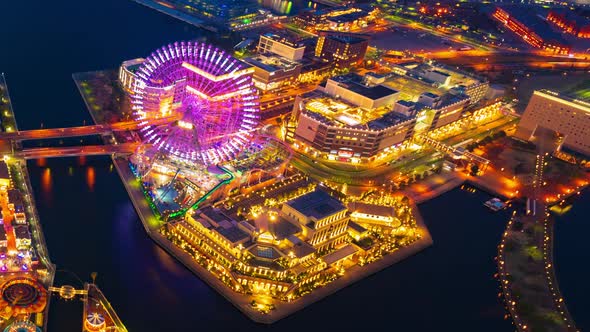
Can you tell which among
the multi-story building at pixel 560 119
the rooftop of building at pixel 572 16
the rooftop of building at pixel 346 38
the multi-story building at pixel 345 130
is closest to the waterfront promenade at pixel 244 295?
the multi-story building at pixel 345 130

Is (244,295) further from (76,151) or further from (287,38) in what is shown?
(287,38)

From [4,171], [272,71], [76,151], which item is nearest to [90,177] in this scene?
[76,151]

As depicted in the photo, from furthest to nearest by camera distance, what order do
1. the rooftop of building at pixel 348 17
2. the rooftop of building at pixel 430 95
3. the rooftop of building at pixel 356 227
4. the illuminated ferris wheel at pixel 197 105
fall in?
1. the rooftop of building at pixel 348 17
2. the rooftop of building at pixel 430 95
3. the illuminated ferris wheel at pixel 197 105
4. the rooftop of building at pixel 356 227

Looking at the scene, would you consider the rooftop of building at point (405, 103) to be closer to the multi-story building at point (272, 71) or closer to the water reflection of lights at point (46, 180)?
the multi-story building at point (272, 71)

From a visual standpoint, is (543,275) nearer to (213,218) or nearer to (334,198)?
(334,198)

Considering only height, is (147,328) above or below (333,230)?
below

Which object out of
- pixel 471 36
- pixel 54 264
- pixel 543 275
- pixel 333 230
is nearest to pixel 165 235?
pixel 54 264

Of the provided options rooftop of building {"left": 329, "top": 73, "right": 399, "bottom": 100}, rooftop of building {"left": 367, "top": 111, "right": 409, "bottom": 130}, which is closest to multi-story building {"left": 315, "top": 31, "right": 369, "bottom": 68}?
rooftop of building {"left": 329, "top": 73, "right": 399, "bottom": 100}
